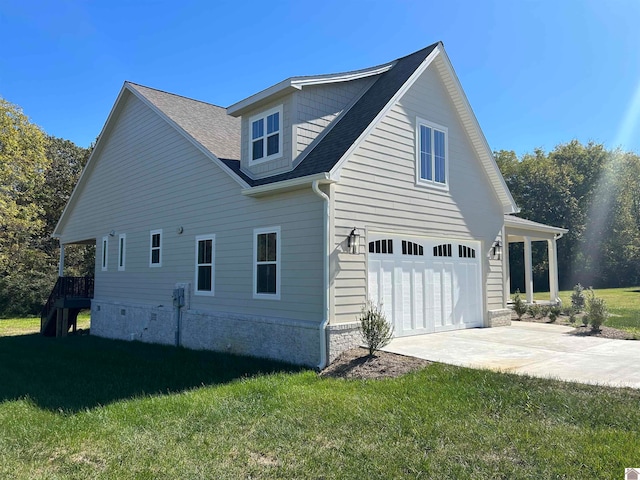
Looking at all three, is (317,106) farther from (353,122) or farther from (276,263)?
(276,263)

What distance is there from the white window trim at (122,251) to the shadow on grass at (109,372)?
130 inches

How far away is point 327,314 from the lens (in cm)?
871

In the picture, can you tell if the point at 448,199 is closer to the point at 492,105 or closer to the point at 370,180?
the point at 370,180

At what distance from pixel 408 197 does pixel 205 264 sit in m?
5.35

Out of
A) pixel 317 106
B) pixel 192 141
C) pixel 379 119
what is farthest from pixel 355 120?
pixel 192 141

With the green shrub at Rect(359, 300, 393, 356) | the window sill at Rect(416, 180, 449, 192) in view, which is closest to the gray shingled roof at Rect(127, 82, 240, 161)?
the window sill at Rect(416, 180, 449, 192)

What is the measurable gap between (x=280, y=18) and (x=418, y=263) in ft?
22.7

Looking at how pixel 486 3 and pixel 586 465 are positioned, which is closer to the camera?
pixel 586 465

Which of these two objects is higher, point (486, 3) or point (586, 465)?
point (486, 3)

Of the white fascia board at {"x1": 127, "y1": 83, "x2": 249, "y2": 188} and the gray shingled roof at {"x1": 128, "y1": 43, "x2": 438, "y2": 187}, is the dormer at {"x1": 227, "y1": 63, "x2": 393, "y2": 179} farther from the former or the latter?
the white fascia board at {"x1": 127, "y1": 83, "x2": 249, "y2": 188}

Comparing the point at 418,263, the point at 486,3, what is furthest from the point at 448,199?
the point at 486,3

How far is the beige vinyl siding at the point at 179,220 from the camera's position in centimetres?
938

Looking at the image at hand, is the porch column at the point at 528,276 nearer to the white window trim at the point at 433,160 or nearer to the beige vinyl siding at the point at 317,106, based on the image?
the white window trim at the point at 433,160

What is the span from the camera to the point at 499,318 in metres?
13.0
